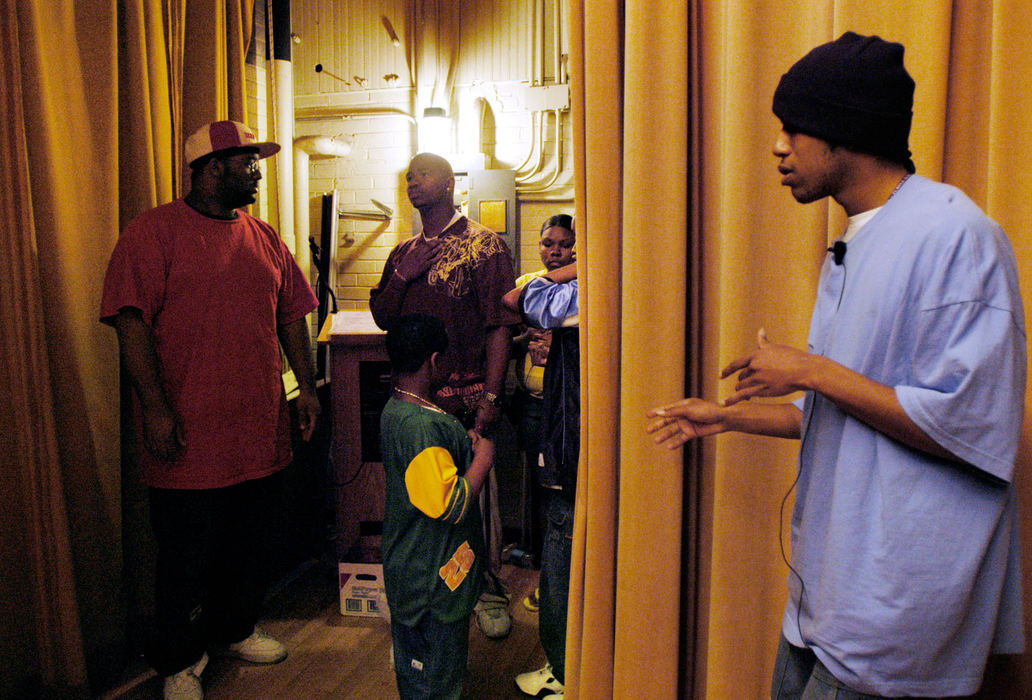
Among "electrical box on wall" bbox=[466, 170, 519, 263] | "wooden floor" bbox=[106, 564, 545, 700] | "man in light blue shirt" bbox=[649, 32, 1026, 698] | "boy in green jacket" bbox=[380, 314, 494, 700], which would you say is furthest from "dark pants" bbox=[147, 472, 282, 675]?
"electrical box on wall" bbox=[466, 170, 519, 263]

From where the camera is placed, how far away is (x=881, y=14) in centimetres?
120

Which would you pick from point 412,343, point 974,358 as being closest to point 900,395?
point 974,358

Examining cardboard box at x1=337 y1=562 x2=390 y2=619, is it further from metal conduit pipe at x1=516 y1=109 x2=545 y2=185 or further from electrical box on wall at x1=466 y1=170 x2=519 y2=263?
metal conduit pipe at x1=516 y1=109 x2=545 y2=185

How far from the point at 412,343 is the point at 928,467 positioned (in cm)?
120

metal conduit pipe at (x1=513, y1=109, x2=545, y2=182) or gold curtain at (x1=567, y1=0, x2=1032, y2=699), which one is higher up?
metal conduit pipe at (x1=513, y1=109, x2=545, y2=182)

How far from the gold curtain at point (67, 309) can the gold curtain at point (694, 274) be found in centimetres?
160

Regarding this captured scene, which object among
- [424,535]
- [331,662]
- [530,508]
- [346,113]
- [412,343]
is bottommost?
[331,662]

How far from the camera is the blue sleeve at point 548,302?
1776 mm

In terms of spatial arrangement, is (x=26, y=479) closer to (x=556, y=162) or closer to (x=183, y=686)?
(x=183, y=686)

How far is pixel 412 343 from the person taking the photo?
5.74 feet

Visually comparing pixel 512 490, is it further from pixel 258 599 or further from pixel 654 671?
pixel 654 671

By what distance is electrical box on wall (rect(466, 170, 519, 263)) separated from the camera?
14.5 feet

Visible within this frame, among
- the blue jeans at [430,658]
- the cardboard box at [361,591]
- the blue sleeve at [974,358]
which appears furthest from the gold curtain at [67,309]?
the blue sleeve at [974,358]

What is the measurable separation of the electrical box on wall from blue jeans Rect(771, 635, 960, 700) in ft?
11.7
